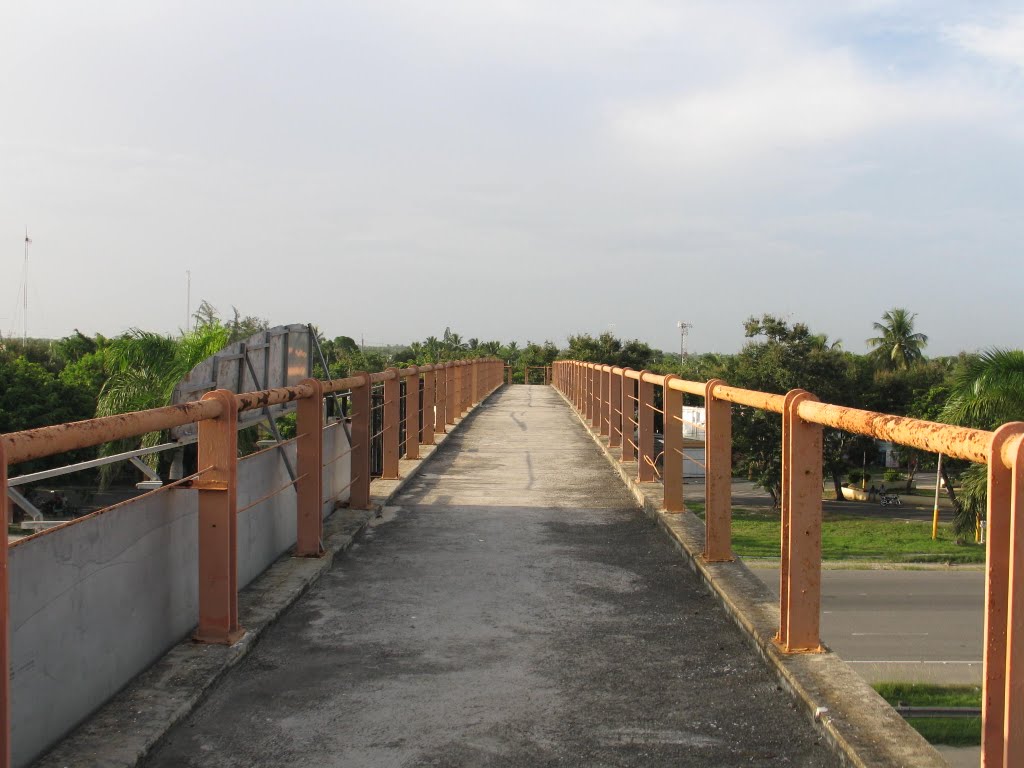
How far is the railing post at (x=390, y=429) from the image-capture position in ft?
29.8

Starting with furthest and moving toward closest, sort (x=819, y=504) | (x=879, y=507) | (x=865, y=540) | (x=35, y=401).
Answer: (x=879, y=507) < (x=865, y=540) < (x=35, y=401) < (x=819, y=504)

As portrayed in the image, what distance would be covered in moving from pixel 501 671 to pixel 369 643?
0.69m

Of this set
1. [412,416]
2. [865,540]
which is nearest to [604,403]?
[412,416]

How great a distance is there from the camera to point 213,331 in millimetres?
16641

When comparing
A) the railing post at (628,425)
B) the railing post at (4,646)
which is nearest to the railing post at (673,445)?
the railing post at (628,425)

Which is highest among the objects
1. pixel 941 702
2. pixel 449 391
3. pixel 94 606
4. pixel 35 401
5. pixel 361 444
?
pixel 449 391

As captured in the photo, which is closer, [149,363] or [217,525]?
[217,525]

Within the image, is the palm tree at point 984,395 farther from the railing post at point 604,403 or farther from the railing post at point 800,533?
the railing post at point 800,533

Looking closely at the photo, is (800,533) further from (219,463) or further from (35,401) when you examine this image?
(35,401)

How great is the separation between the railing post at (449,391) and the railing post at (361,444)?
7.39 metres

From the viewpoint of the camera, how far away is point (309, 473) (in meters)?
5.64

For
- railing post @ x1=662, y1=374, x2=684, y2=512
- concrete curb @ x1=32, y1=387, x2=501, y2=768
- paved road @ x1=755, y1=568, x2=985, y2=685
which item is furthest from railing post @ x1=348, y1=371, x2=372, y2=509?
paved road @ x1=755, y1=568, x2=985, y2=685

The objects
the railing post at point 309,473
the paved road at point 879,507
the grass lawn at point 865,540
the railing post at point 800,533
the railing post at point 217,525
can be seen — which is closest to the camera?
the railing post at point 800,533

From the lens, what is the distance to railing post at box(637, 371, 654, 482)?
28.5 feet
